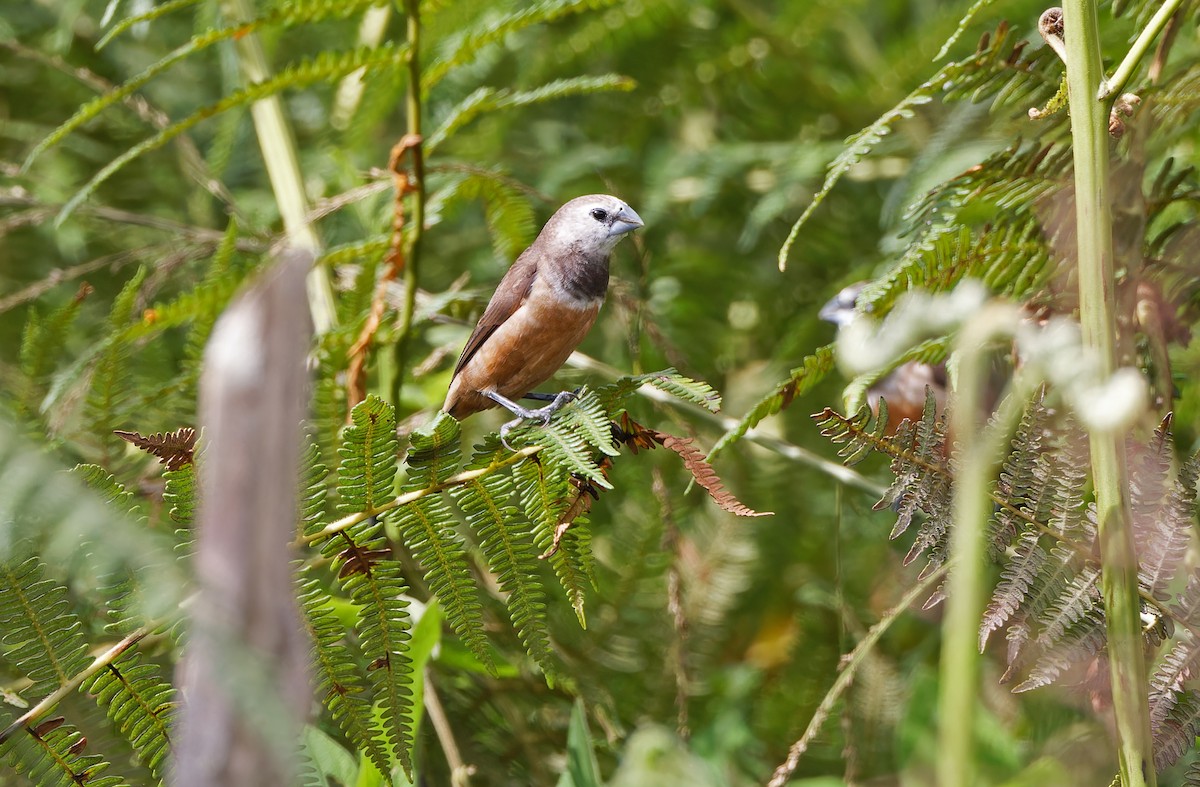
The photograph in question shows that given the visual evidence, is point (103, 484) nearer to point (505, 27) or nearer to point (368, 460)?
point (368, 460)

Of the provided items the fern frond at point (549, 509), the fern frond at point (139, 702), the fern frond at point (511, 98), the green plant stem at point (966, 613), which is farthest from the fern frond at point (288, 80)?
the green plant stem at point (966, 613)

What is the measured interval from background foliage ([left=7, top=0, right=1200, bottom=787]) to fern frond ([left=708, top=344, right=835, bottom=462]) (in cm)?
2

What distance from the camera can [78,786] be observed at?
1356 millimetres

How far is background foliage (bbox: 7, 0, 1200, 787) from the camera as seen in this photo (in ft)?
5.55

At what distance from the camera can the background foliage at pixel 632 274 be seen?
1.69 meters

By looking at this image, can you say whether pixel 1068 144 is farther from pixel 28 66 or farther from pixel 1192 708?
pixel 28 66

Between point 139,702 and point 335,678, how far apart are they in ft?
0.77

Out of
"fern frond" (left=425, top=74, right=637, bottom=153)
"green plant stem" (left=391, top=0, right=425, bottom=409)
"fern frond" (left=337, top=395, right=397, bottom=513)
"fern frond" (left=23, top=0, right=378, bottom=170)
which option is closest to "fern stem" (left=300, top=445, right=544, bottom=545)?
"fern frond" (left=337, top=395, right=397, bottom=513)

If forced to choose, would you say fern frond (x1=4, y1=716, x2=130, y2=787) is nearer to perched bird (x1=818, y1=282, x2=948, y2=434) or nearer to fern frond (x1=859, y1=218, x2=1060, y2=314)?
fern frond (x1=859, y1=218, x2=1060, y2=314)

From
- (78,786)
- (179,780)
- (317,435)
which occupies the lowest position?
(78,786)

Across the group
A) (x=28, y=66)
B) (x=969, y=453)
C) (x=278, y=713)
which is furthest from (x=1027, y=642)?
(x=28, y=66)

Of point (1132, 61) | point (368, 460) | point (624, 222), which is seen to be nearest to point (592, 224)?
point (624, 222)

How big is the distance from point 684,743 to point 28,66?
288 centimetres

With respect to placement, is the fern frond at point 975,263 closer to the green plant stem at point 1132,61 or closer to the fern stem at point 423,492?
the green plant stem at point 1132,61
